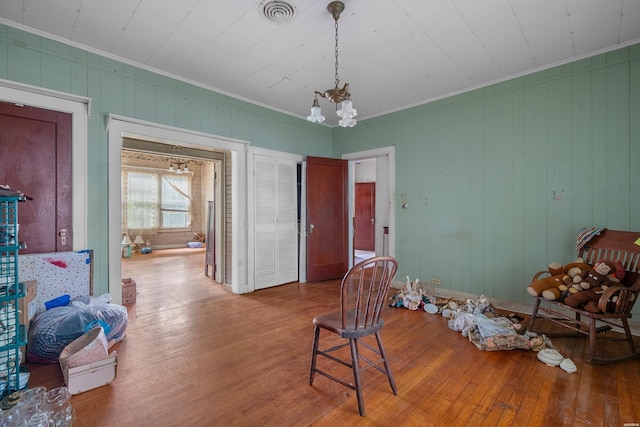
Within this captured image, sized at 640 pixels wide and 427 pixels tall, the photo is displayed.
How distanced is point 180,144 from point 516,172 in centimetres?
410

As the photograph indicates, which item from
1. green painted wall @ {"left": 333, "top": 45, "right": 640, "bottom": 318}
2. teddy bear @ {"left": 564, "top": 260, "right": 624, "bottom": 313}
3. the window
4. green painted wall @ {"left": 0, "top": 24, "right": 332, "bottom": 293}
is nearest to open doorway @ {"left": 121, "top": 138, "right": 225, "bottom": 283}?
the window

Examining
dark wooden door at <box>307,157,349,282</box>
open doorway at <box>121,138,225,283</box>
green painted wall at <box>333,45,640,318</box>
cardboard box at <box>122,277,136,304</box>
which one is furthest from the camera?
open doorway at <box>121,138,225,283</box>

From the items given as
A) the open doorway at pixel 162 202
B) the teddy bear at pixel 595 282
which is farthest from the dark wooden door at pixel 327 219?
the open doorway at pixel 162 202

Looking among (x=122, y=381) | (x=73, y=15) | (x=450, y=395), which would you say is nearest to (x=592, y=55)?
(x=450, y=395)

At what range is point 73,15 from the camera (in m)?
2.48

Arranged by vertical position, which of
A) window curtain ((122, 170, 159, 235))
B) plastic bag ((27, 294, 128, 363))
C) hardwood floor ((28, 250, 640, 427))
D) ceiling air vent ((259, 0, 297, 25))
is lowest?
hardwood floor ((28, 250, 640, 427))

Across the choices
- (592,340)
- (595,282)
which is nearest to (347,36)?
(595,282)

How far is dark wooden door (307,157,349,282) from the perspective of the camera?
488 centimetres

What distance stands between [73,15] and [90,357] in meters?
2.72

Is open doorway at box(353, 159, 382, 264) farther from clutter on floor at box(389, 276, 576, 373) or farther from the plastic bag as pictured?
the plastic bag

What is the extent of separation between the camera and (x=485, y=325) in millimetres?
2760

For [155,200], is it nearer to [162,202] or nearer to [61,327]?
[162,202]

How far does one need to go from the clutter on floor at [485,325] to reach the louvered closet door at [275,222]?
184cm

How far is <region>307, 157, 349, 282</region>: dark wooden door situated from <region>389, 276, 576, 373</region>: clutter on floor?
4.99ft
